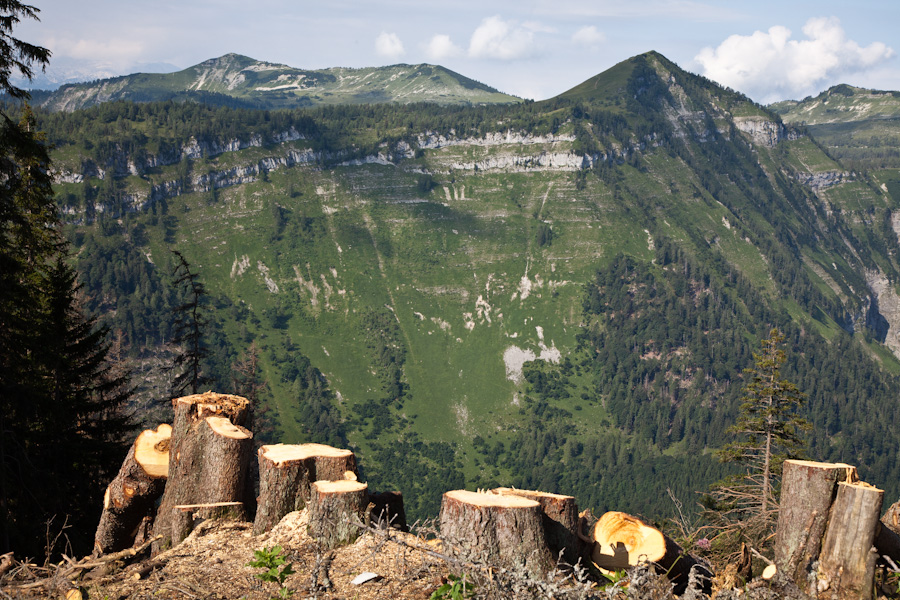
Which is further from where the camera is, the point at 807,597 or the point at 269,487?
the point at 269,487

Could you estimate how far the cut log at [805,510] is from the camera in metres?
11.2

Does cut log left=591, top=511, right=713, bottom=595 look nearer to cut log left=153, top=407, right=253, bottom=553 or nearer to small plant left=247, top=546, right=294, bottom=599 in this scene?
small plant left=247, top=546, right=294, bottom=599

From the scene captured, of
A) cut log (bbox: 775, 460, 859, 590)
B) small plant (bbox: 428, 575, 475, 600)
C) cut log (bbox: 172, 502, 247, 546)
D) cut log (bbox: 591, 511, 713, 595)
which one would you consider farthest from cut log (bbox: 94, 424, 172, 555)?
cut log (bbox: 775, 460, 859, 590)

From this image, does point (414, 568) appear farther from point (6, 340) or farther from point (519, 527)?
point (6, 340)

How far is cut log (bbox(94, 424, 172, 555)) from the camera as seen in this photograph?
14.8 metres

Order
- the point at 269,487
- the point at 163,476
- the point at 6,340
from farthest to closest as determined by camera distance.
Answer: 1. the point at 6,340
2. the point at 163,476
3. the point at 269,487

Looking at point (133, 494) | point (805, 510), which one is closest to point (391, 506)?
point (133, 494)

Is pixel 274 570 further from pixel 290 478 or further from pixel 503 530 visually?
pixel 503 530

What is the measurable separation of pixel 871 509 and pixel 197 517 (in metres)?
11.9

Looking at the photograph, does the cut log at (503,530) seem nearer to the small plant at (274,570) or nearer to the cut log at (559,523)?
the cut log at (559,523)

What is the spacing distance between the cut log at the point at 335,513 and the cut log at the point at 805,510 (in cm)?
684

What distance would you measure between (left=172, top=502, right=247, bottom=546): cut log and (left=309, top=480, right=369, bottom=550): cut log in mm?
2520

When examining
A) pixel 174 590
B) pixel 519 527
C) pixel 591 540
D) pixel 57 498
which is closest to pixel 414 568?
pixel 519 527

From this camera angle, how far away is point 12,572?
11.3m
